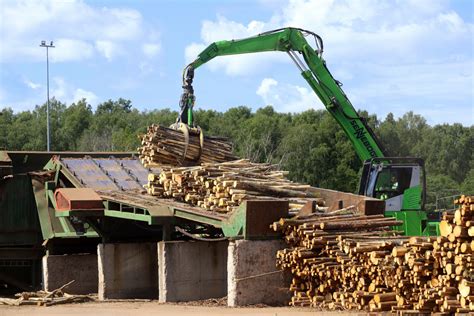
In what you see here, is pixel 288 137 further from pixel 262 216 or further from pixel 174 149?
pixel 262 216

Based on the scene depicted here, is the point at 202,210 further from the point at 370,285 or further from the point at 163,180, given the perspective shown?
the point at 370,285

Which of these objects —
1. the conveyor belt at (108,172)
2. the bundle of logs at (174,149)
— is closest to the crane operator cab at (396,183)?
the bundle of logs at (174,149)

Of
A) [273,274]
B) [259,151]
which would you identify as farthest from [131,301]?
[259,151]

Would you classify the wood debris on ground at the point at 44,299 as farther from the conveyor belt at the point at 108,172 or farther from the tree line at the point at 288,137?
the tree line at the point at 288,137

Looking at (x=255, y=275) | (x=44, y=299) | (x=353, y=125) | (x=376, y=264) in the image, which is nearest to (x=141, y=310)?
(x=255, y=275)

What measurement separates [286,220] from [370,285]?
98.4 inches

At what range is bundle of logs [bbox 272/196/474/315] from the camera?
13.7m

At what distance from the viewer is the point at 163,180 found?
21.4m

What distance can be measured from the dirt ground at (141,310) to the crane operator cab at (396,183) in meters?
7.16

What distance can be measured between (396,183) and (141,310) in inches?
358

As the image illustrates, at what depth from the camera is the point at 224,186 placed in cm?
1917

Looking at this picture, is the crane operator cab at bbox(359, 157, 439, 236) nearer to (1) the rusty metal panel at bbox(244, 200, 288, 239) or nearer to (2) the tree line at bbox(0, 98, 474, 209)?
(1) the rusty metal panel at bbox(244, 200, 288, 239)

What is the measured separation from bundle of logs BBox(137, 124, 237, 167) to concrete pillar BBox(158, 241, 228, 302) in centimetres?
345

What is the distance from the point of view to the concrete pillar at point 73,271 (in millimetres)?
24578
